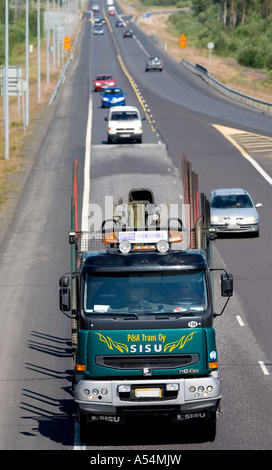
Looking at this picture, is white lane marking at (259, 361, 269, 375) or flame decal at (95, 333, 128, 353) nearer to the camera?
flame decal at (95, 333, 128, 353)

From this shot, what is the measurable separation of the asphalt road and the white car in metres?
0.69

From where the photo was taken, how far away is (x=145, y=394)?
15.1 metres

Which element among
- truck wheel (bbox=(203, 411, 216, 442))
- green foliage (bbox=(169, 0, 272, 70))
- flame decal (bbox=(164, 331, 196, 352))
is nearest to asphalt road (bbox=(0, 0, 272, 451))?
truck wheel (bbox=(203, 411, 216, 442))

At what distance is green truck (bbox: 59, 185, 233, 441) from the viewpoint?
591 inches

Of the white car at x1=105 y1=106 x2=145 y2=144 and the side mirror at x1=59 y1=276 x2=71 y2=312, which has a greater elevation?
the side mirror at x1=59 y1=276 x2=71 y2=312

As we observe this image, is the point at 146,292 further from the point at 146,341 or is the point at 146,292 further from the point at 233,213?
the point at 233,213

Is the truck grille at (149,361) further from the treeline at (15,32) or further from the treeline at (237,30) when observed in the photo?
the treeline at (15,32)

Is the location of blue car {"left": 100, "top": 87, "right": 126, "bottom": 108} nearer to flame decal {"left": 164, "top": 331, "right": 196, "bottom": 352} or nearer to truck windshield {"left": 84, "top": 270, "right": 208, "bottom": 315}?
truck windshield {"left": 84, "top": 270, "right": 208, "bottom": 315}

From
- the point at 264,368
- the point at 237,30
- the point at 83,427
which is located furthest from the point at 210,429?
the point at 237,30

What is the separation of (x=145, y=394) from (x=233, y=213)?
67.7ft

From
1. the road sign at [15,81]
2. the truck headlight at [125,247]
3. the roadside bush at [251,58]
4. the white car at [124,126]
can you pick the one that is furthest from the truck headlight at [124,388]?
the roadside bush at [251,58]

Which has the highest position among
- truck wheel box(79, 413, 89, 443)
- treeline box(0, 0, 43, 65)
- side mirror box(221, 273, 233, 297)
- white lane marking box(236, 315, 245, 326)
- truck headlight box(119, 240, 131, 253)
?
truck headlight box(119, 240, 131, 253)

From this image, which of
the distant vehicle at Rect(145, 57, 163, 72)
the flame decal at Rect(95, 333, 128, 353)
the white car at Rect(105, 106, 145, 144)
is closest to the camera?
the flame decal at Rect(95, 333, 128, 353)

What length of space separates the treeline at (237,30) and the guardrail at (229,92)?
18694mm
